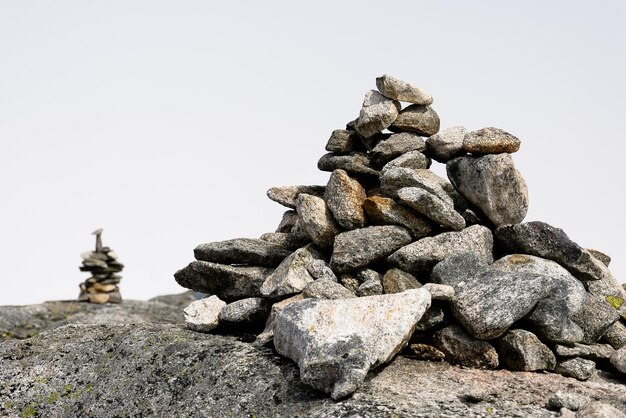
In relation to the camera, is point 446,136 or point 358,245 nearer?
point 358,245

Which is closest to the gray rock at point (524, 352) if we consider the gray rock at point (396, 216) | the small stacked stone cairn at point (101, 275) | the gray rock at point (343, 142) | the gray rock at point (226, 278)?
the gray rock at point (396, 216)

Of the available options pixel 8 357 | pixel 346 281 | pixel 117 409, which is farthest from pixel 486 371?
pixel 8 357

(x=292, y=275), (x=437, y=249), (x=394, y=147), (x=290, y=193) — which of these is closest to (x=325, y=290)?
(x=292, y=275)

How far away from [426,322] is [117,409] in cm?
638

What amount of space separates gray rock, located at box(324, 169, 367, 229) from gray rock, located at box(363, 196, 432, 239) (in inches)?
12.0

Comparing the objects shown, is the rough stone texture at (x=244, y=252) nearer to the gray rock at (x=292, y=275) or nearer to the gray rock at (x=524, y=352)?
the gray rock at (x=292, y=275)

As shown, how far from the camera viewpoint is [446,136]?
17.0m

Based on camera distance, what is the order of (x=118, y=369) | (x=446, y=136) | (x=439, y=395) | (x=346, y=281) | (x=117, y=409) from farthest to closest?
(x=446, y=136) → (x=346, y=281) → (x=118, y=369) → (x=117, y=409) → (x=439, y=395)

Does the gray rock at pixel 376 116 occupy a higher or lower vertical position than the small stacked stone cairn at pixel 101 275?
higher

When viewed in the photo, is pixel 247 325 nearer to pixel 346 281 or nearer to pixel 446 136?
pixel 346 281

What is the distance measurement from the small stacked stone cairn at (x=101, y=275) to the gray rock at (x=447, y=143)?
29514 millimetres

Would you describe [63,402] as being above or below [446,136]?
below

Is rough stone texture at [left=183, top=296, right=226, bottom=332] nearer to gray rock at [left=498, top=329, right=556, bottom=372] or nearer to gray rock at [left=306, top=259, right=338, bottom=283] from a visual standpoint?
gray rock at [left=306, top=259, right=338, bottom=283]

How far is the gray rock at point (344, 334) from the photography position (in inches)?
464
